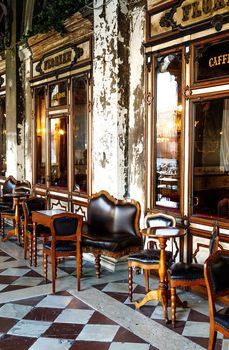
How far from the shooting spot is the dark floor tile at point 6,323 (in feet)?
12.4

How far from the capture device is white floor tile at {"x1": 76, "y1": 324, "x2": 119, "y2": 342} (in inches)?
142

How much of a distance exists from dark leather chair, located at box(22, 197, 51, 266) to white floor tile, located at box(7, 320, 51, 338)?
1.88 m

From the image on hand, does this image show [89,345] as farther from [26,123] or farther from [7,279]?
[26,123]

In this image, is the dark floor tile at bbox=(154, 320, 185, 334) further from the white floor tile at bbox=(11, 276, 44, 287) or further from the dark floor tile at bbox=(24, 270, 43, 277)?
the dark floor tile at bbox=(24, 270, 43, 277)

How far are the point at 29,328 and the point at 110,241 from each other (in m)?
1.54

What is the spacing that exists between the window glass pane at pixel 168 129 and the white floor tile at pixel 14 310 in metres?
1.98

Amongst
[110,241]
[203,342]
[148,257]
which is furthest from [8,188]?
[203,342]

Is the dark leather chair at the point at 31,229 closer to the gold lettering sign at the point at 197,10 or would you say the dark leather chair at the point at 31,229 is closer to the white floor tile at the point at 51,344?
the white floor tile at the point at 51,344

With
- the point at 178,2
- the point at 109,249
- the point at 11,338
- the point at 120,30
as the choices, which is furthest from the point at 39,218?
the point at 178,2

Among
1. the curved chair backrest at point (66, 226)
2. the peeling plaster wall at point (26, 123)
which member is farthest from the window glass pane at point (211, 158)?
the peeling plaster wall at point (26, 123)

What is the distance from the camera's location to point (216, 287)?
296cm

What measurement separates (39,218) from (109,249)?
3.00 feet

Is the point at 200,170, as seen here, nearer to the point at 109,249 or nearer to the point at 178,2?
the point at 109,249

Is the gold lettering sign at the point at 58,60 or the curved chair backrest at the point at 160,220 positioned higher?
the gold lettering sign at the point at 58,60
